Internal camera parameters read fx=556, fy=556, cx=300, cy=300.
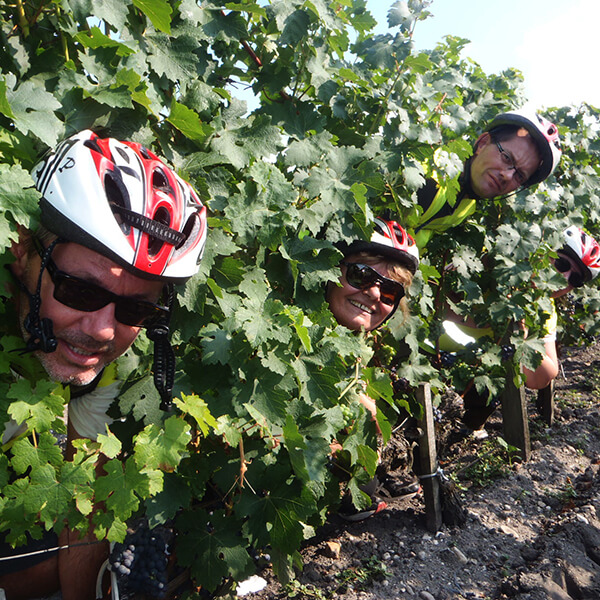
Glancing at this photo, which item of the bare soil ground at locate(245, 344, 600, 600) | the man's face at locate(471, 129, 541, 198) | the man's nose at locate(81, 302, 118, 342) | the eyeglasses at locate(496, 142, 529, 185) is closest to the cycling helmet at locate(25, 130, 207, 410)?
the man's nose at locate(81, 302, 118, 342)

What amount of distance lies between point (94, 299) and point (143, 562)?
117 centimetres

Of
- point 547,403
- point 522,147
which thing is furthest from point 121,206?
point 547,403

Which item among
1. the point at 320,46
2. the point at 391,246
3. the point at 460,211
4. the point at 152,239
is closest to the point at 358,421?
the point at 391,246

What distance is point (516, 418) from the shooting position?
5383mm

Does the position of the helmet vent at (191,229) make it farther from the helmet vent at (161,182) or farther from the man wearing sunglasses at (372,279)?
the man wearing sunglasses at (372,279)

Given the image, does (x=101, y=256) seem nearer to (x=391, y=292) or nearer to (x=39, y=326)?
(x=39, y=326)

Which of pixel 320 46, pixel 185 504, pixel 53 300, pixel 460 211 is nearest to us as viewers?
pixel 53 300

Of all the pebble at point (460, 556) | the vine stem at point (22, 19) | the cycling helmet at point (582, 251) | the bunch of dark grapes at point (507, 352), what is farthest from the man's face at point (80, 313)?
the cycling helmet at point (582, 251)

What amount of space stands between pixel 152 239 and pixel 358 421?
1490 millimetres

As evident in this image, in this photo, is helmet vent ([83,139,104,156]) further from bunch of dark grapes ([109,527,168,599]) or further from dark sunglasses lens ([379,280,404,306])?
dark sunglasses lens ([379,280,404,306])

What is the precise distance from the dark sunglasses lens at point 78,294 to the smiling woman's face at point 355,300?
4.98ft

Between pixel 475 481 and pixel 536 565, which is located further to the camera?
pixel 475 481

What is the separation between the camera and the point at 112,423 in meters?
2.30

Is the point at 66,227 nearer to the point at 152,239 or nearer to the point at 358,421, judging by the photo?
the point at 152,239
